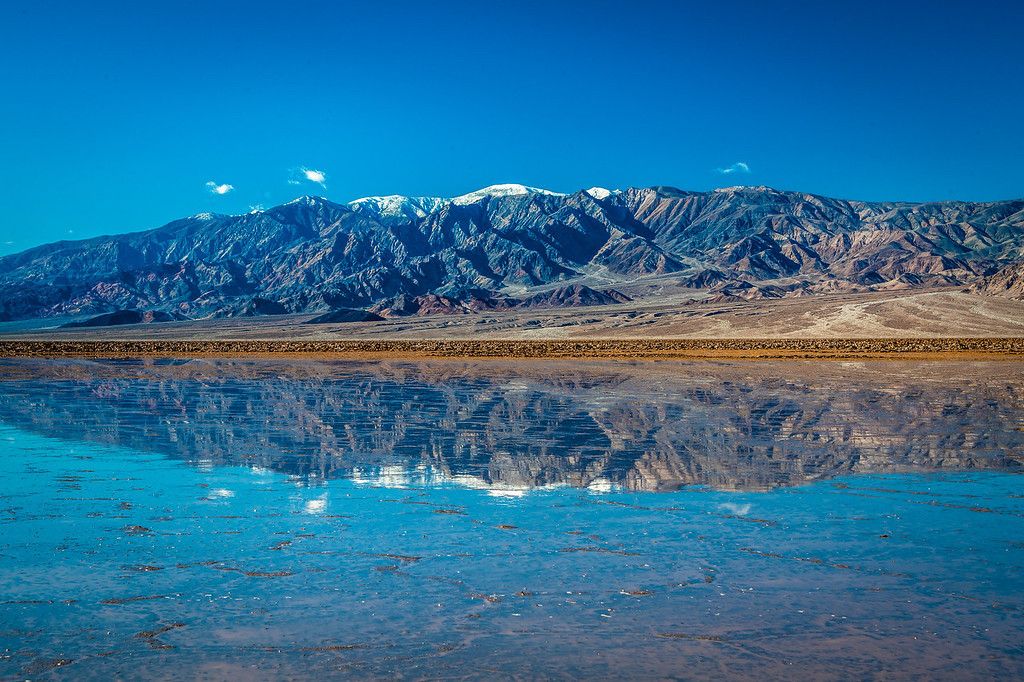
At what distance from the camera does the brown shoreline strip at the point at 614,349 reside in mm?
52688

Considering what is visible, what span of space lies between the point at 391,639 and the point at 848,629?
3.84 metres

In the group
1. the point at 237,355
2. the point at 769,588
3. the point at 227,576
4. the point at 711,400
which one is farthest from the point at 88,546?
the point at 237,355

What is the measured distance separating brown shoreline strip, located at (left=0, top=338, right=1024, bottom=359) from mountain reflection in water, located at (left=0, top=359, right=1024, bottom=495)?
589 inches

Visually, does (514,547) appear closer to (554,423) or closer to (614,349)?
(554,423)

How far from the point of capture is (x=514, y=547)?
9.65 meters

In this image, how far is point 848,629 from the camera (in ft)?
23.6

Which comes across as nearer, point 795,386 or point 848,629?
point 848,629

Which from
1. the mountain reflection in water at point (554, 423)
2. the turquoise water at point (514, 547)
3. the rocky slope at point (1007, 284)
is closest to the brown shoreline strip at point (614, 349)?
the mountain reflection in water at point (554, 423)

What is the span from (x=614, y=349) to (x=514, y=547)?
5237 centimetres

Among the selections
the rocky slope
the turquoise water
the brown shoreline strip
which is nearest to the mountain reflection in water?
the turquoise water

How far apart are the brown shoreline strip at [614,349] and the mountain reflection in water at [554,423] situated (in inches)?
589

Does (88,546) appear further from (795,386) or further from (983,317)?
(983,317)

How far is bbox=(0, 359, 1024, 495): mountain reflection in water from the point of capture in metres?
14.6

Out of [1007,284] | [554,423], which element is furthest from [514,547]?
[1007,284]
